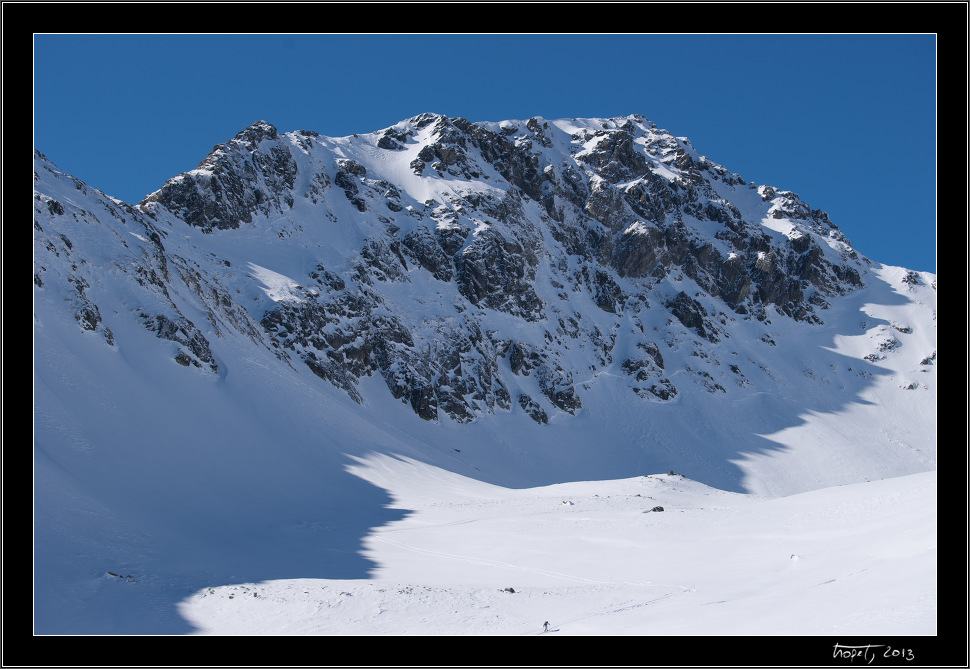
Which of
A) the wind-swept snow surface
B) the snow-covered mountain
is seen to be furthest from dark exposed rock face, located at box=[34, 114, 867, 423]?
the wind-swept snow surface

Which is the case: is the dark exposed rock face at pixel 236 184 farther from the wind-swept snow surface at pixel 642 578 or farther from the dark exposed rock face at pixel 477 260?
the wind-swept snow surface at pixel 642 578

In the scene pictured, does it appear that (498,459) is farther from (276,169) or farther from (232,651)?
(232,651)

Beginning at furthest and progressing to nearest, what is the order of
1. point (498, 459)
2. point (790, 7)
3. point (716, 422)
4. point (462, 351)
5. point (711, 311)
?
point (711, 311) → point (716, 422) → point (462, 351) → point (498, 459) → point (790, 7)

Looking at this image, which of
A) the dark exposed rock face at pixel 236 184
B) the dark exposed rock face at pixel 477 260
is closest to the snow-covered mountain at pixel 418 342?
the dark exposed rock face at pixel 236 184

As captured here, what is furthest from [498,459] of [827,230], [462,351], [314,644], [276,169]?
[827,230]

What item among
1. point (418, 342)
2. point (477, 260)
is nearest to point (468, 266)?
point (477, 260)
